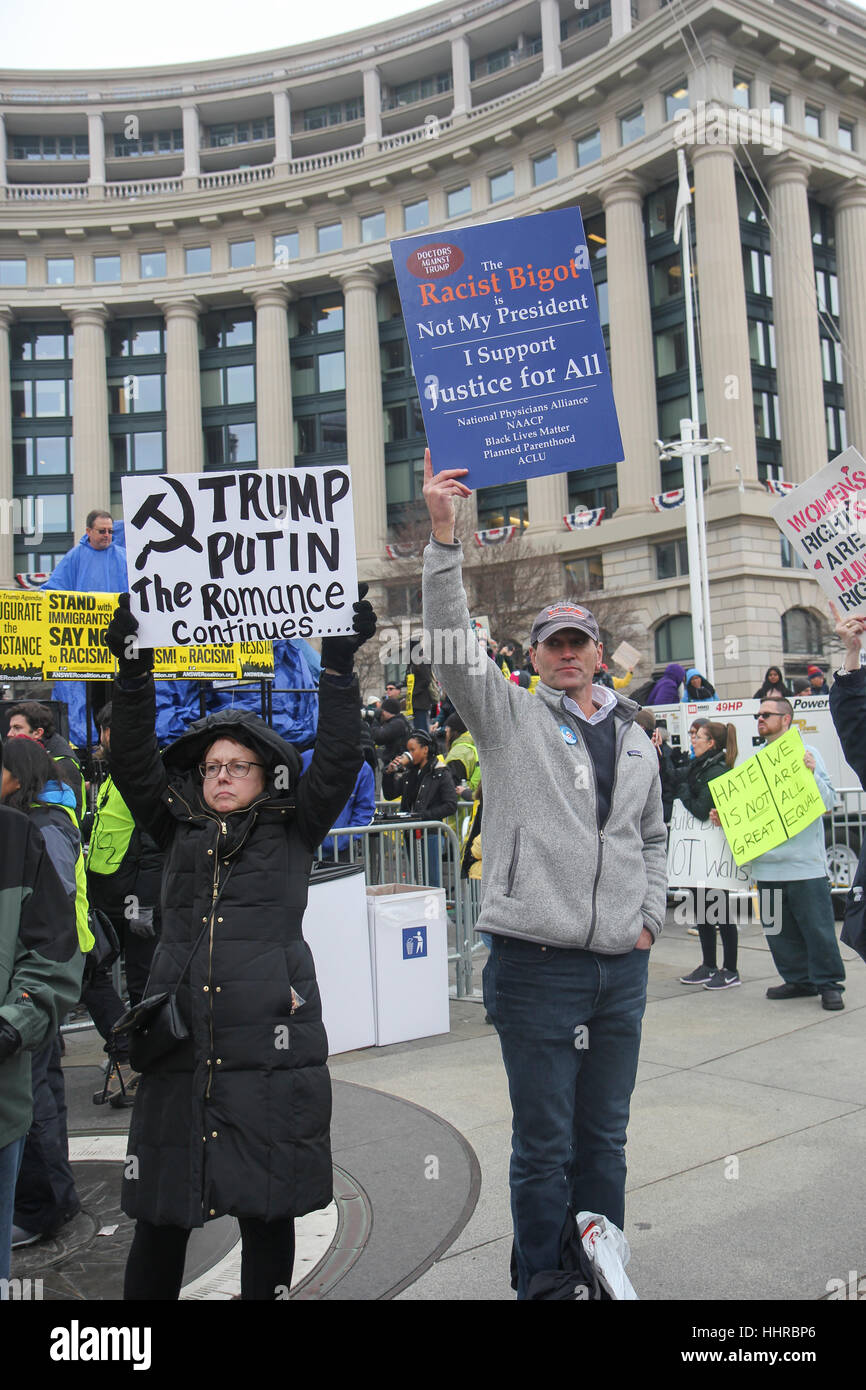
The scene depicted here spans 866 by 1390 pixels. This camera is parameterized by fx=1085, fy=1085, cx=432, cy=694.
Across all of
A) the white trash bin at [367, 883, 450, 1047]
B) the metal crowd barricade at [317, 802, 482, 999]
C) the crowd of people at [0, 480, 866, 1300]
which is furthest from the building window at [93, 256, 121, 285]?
the crowd of people at [0, 480, 866, 1300]

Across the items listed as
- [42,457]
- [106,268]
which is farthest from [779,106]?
[42,457]

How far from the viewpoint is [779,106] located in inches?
1640

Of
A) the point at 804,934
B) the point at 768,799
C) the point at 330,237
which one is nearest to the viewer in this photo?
the point at 804,934

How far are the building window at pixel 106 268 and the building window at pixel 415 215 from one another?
591 inches

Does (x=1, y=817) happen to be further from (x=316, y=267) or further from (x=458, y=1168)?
(x=316, y=267)

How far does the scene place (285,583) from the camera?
13.5ft

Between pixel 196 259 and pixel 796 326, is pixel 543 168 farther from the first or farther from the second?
pixel 196 259

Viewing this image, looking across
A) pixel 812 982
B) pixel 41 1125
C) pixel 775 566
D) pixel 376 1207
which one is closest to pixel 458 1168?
pixel 376 1207

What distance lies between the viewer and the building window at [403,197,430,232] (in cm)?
5050

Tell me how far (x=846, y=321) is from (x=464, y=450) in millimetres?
45162

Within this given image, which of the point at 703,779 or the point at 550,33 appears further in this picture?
the point at 550,33

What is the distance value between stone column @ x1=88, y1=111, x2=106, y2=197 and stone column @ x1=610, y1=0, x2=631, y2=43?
1055 inches

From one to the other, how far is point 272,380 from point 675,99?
21.5 m

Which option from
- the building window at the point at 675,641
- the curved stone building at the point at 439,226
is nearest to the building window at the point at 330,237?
the curved stone building at the point at 439,226
